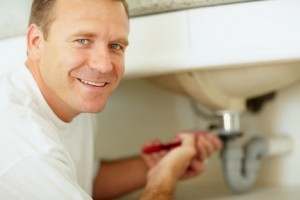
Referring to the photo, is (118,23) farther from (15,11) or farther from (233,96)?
(233,96)

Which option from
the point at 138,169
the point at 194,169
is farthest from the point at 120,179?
the point at 194,169

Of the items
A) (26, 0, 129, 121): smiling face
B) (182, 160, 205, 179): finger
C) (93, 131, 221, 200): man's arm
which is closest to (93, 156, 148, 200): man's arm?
(93, 131, 221, 200): man's arm

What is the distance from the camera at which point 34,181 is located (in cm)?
55

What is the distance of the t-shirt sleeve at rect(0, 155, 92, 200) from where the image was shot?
0.55 metres

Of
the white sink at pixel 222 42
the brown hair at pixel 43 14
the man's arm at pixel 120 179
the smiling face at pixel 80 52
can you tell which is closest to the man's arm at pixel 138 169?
the man's arm at pixel 120 179

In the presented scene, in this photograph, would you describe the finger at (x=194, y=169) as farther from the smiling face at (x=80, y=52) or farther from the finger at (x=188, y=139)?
the smiling face at (x=80, y=52)

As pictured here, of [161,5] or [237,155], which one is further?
[237,155]

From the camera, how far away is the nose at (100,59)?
691mm

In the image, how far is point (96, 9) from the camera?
69 cm

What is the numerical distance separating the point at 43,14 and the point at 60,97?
150 mm

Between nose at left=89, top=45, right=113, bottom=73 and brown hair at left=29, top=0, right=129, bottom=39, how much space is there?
92 millimetres

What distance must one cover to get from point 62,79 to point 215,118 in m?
0.65

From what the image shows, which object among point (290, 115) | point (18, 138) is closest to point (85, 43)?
point (18, 138)

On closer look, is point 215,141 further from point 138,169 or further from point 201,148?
point 138,169
